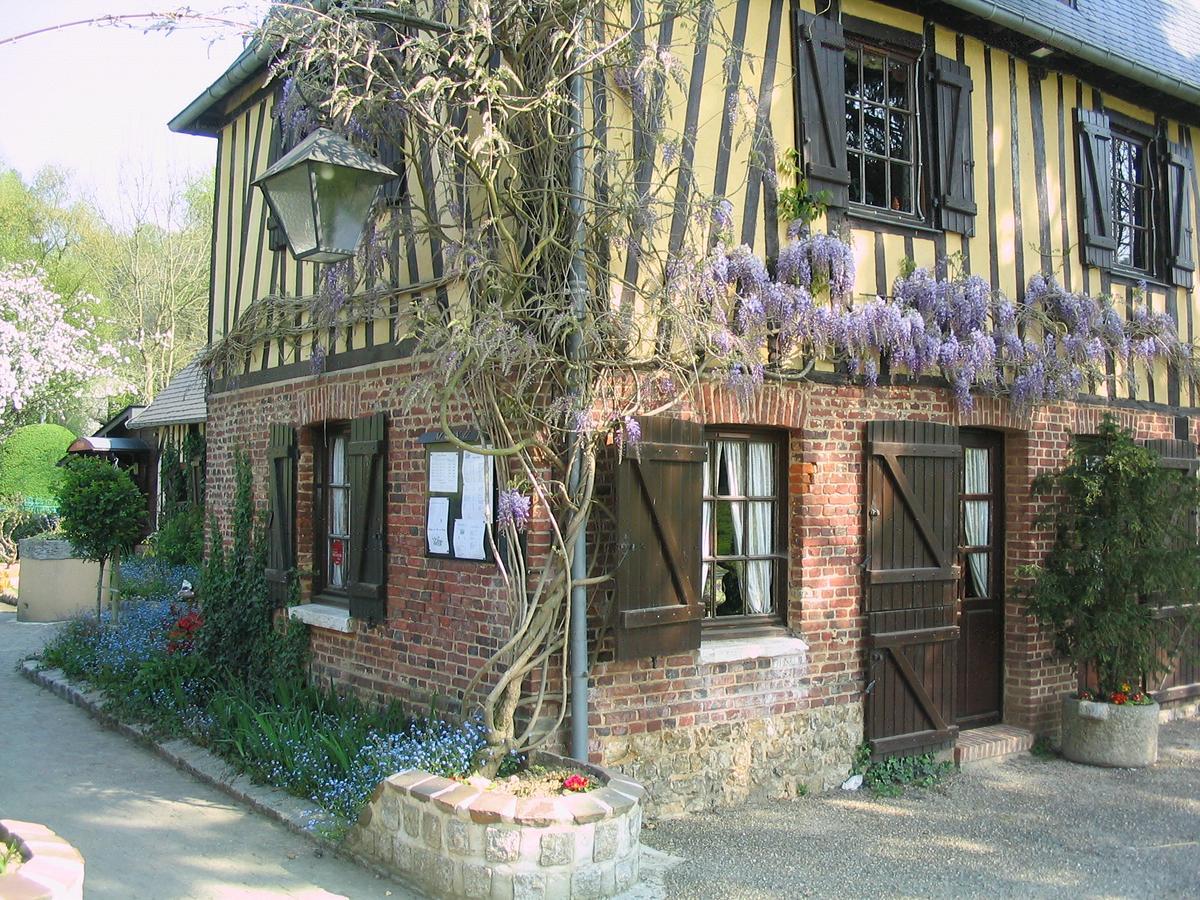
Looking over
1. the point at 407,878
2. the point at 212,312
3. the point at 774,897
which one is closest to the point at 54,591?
the point at 212,312

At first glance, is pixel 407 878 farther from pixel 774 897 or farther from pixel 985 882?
pixel 985 882

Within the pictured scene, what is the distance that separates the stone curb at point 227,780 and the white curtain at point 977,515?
4.87m

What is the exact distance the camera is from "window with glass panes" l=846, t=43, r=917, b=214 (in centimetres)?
699

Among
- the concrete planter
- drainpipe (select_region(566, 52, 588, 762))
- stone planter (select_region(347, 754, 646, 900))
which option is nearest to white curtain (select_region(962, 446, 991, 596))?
the concrete planter

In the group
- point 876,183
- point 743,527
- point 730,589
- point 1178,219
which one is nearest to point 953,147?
point 876,183

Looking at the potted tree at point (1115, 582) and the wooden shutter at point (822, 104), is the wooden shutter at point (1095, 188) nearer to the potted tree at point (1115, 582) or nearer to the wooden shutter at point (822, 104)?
the potted tree at point (1115, 582)

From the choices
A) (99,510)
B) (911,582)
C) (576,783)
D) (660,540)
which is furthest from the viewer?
(99,510)

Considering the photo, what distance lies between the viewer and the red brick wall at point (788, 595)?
589 cm

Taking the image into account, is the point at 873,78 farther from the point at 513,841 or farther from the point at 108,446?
the point at 108,446

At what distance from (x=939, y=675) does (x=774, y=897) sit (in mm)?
2781

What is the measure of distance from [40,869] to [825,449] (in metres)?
4.85

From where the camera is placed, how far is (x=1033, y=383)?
7355 mm

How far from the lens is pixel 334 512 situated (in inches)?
313

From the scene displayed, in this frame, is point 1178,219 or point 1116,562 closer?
point 1116,562
